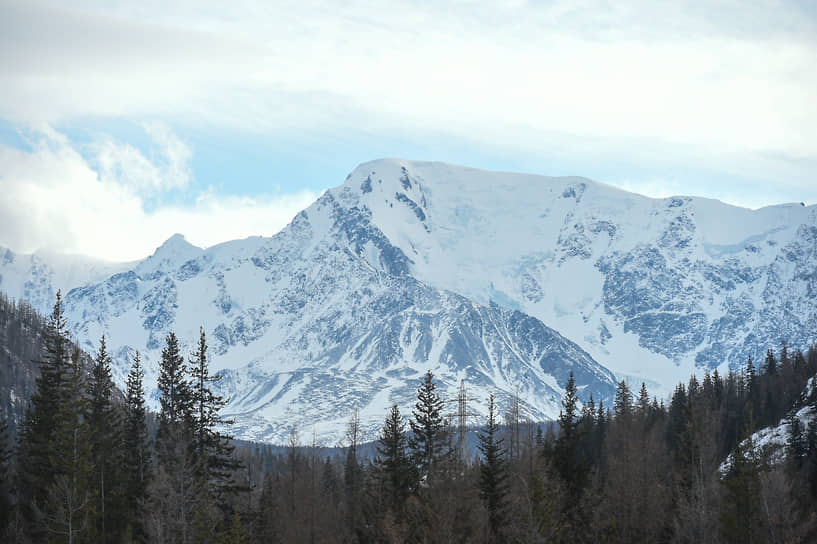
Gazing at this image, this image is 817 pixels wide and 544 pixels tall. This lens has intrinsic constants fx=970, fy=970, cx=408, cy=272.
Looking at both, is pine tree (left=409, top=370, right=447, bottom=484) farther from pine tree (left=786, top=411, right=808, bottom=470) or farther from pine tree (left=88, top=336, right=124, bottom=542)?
pine tree (left=786, top=411, right=808, bottom=470)

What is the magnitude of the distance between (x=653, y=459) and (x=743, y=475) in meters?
34.7

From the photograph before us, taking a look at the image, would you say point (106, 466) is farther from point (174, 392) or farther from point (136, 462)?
point (174, 392)

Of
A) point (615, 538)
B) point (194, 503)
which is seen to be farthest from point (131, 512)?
point (615, 538)

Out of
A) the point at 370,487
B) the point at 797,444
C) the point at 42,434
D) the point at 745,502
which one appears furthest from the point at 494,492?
the point at 797,444

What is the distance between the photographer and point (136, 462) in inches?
3086

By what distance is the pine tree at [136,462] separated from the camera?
71.4 m

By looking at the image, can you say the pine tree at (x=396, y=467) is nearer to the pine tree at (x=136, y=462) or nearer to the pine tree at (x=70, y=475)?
the pine tree at (x=136, y=462)

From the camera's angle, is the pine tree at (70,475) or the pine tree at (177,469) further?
the pine tree at (70,475)

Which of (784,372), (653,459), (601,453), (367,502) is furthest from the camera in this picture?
(784,372)

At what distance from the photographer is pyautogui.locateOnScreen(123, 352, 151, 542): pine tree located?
7144cm

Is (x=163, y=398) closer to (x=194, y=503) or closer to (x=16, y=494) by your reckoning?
(x=194, y=503)

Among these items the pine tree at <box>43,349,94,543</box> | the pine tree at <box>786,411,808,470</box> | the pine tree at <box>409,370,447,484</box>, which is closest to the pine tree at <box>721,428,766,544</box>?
the pine tree at <box>409,370,447,484</box>

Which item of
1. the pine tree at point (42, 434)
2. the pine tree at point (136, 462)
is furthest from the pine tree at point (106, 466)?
the pine tree at point (42, 434)

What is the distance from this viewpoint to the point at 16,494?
76562 mm
